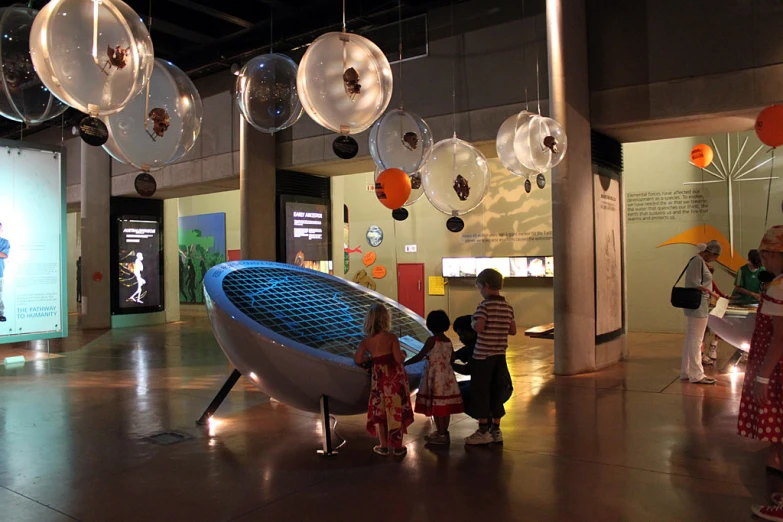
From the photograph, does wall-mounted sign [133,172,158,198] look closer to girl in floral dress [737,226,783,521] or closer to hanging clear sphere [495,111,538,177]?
hanging clear sphere [495,111,538,177]

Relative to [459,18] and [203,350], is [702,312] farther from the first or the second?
[203,350]

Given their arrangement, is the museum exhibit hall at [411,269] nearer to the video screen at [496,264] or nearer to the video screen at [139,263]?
the video screen at [496,264]

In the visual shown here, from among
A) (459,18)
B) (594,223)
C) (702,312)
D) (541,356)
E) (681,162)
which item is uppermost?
(459,18)

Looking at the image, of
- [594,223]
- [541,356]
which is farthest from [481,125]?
[541,356]

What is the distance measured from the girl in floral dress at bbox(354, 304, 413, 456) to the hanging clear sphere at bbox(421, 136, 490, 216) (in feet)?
7.55

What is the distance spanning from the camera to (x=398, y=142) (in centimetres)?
623

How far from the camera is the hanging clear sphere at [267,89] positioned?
5.52m

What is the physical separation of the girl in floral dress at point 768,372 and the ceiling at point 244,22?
23.5ft

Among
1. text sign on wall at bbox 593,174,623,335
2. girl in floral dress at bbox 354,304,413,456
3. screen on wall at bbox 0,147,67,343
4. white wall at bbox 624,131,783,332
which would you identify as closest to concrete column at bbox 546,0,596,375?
text sign on wall at bbox 593,174,623,335

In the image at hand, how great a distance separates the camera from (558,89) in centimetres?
769

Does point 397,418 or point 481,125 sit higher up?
point 481,125

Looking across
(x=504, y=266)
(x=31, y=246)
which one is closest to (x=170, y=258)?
(x=31, y=246)

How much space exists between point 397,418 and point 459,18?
6.97 metres

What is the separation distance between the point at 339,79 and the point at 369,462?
2.88 meters
